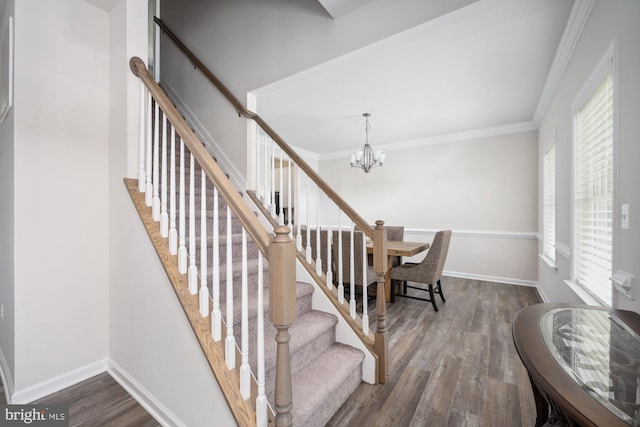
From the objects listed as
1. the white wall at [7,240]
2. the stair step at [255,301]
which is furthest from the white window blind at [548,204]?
the white wall at [7,240]

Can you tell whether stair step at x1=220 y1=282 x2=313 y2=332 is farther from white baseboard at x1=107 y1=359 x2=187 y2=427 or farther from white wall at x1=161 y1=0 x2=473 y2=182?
white wall at x1=161 y1=0 x2=473 y2=182

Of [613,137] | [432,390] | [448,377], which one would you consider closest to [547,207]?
[613,137]

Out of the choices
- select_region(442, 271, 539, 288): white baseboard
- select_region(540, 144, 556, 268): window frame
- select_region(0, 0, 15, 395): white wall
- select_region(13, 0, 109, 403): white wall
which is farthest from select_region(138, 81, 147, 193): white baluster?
select_region(442, 271, 539, 288): white baseboard

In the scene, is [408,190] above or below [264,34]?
below

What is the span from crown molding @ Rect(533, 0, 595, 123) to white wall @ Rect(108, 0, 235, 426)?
3050 millimetres

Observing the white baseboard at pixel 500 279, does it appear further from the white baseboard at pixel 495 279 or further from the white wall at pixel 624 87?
the white wall at pixel 624 87

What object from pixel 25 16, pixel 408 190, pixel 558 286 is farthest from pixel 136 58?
pixel 408 190

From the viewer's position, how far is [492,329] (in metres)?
2.76

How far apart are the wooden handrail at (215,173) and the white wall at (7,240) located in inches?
32.8

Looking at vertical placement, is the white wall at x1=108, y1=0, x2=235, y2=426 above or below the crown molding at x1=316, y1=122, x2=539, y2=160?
below

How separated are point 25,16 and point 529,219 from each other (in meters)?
6.03

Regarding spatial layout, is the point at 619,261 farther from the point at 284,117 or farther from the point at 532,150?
the point at 284,117

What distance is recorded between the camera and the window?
5.41 ft

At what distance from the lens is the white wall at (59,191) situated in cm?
165
